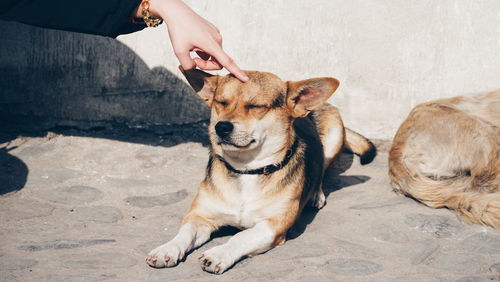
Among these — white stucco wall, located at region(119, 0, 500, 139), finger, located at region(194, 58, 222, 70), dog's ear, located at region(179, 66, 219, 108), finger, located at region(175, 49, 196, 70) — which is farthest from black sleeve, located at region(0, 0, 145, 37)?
white stucco wall, located at region(119, 0, 500, 139)

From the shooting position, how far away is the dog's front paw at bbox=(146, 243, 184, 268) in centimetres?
334

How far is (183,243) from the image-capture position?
353 centimetres

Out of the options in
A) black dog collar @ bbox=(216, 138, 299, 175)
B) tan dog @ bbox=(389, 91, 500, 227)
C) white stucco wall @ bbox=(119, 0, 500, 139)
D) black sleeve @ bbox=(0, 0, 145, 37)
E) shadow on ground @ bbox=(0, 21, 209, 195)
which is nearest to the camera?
black sleeve @ bbox=(0, 0, 145, 37)

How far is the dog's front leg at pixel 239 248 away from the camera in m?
3.33

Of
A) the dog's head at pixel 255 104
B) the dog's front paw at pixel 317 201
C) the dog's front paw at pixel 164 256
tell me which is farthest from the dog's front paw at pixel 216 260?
the dog's front paw at pixel 317 201

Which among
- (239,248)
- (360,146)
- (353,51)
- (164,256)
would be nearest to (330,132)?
(360,146)

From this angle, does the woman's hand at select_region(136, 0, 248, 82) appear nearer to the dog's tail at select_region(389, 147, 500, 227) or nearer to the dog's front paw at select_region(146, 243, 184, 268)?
the dog's front paw at select_region(146, 243, 184, 268)

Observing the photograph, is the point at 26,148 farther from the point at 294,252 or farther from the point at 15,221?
the point at 294,252

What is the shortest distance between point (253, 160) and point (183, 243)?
777mm

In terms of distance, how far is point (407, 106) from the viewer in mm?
5547

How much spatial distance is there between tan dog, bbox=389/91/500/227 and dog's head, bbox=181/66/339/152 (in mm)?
1192

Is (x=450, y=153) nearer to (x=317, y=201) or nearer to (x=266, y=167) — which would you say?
(x=317, y=201)

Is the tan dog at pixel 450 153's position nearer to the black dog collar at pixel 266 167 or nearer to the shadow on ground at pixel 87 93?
the black dog collar at pixel 266 167

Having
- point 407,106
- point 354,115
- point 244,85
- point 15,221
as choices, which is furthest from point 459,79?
point 15,221
